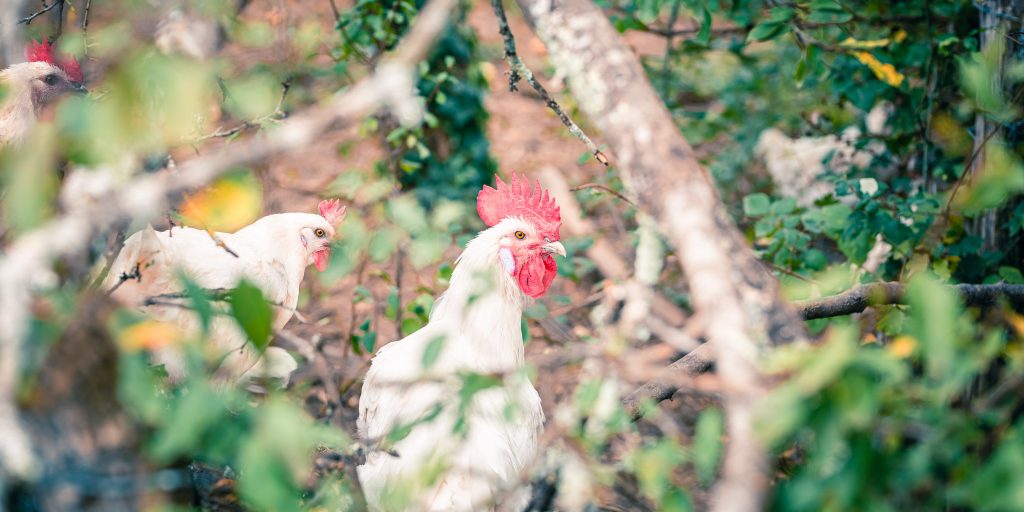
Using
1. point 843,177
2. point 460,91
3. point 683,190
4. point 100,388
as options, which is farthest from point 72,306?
point 460,91

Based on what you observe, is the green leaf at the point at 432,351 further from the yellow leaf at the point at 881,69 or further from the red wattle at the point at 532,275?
the yellow leaf at the point at 881,69

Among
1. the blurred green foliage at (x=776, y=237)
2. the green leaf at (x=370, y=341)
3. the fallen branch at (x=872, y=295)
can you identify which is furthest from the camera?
the green leaf at (x=370, y=341)

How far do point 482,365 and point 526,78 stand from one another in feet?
3.27

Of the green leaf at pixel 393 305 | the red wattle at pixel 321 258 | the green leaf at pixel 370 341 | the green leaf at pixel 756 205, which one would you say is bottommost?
the green leaf at pixel 370 341

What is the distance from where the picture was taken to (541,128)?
7902mm

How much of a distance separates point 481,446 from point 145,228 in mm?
1335

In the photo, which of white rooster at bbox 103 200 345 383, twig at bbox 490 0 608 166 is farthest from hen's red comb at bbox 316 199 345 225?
twig at bbox 490 0 608 166

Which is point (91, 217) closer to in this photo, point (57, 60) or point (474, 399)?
point (474, 399)

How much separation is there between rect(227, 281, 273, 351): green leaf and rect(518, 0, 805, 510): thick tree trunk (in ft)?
2.13

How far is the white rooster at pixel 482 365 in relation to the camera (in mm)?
2529

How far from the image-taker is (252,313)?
114 centimetres

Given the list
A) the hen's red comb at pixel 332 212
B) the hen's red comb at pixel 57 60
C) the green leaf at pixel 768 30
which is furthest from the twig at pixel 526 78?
the hen's red comb at pixel 57 60

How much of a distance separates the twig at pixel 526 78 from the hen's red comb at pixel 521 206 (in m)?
0.58

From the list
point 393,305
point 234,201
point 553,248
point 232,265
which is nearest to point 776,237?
point 553,248
